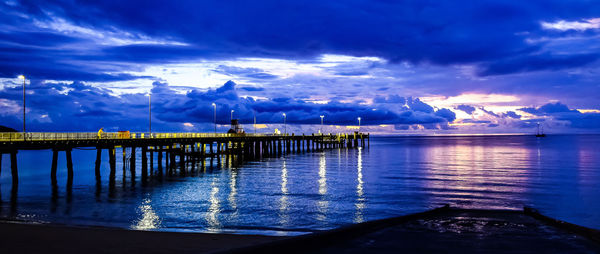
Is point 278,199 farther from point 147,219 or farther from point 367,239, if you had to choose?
point 367,239

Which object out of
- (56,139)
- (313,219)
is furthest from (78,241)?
(56,139)

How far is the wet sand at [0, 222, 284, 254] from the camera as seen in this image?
12328 millimetres

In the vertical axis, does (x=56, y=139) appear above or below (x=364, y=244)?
above

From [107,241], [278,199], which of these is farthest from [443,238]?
[278,199]

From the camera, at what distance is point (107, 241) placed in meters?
13.6

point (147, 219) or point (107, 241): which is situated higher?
point (107, 241)

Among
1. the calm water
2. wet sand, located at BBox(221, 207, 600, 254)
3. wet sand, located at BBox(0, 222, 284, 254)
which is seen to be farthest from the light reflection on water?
wet sand, located at BBox(221, 207, 600, 254)

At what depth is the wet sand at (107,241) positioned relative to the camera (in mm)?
12328

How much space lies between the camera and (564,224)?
14375 mm

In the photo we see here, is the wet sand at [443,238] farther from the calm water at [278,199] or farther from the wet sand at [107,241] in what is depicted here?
the calm water at [278,199]

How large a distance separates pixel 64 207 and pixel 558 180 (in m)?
42.0

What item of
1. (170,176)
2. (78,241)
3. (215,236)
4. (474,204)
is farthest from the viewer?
(170,176)

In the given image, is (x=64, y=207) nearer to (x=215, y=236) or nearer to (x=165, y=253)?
(x=215, y=236)

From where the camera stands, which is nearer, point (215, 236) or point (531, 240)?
point (531, 240)
